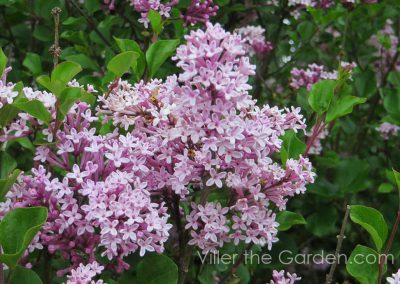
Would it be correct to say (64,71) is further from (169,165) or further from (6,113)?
(169,165)

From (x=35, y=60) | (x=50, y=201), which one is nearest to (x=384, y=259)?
(x=50, y=201)

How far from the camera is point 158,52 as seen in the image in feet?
5.87

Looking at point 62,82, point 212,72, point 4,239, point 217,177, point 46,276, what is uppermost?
point 212,72

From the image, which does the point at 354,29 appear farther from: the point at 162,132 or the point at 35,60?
the point at 162,132

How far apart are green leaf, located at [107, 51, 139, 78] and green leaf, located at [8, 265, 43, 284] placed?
0.53m

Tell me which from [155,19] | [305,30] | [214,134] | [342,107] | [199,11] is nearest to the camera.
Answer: [214,134]

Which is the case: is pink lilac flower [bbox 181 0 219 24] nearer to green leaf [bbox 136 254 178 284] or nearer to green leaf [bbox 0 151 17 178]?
green leaf [bbox 0 151 17 178]

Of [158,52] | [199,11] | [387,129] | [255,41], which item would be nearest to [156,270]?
[158,52]

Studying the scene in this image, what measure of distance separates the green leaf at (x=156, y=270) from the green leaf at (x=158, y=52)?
0.55 meters

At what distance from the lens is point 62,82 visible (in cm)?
148

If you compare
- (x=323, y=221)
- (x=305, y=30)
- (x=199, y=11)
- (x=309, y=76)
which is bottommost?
(x=323, y=221)

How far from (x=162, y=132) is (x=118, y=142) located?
13 cm

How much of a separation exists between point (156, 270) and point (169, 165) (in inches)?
10.2

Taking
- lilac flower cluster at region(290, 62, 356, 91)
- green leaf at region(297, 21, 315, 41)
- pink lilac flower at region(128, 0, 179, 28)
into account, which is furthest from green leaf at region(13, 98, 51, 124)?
green leaf at region(297, 21, 315, 41)
